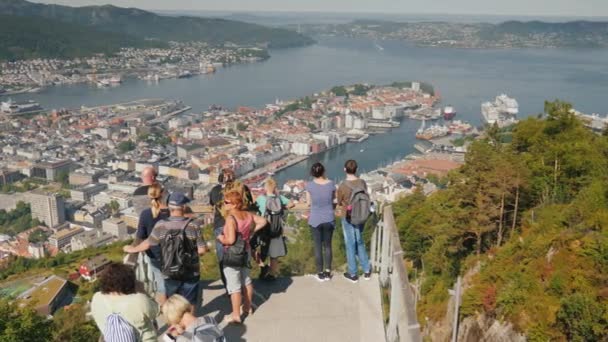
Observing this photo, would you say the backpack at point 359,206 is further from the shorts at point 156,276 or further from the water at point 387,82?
the water at point 387,82

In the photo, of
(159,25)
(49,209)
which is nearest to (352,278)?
(49,209)

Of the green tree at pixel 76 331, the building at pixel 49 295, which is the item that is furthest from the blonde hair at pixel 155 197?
the building at pixel 49 295

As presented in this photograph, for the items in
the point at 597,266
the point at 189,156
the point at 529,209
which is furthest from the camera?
the point at 189,156

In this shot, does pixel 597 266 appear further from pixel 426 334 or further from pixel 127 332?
pixel 127 332

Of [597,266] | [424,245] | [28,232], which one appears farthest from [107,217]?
[597,266]

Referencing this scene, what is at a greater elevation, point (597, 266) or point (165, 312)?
point (165, 312)

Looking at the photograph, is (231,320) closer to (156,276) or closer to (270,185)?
(156,276)

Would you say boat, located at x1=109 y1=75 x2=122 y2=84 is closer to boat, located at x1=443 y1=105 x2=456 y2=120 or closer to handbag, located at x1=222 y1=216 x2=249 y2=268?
boat, located at x1=443 y1=105 x2=456 y2=120
